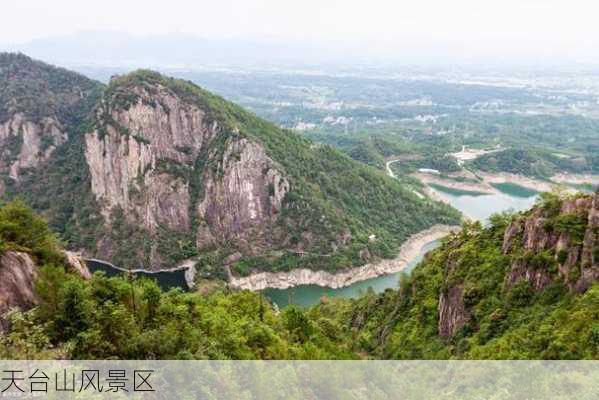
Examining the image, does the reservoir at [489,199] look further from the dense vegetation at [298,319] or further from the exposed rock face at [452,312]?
the exposed rock face at [452,312]

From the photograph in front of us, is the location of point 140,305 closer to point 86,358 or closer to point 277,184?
point 86,358

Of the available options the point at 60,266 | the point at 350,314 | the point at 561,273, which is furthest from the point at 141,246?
the point at 561,273

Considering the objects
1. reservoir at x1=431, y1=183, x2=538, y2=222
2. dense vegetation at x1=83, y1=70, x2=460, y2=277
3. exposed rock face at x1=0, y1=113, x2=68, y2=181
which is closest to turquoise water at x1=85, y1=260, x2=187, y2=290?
dense vegetation at x1=83, y1=70, x2=460, y2=277

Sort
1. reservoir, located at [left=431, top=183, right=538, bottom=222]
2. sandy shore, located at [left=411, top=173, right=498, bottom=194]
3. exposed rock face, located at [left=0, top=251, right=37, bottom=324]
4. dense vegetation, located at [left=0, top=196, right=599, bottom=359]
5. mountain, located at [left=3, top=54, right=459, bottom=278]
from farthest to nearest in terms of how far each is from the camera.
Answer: sandy shore, located at [left=411, top=173, right=498, bottom=194], reservoir, located at [left=431, top=183, right=538, bottom=222], mountain, located at [left=3, top=54, right=459, bottom=278], exposed rock face, located at [left=0, top=251, right=37, bottom=324], dense vegetation, located at [left=0, top=196, right=599, bottom=359]

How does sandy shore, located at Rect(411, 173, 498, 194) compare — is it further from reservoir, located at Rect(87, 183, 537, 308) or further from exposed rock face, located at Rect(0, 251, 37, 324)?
exposed rock face, located at Rect(0, 251, 37, 324)

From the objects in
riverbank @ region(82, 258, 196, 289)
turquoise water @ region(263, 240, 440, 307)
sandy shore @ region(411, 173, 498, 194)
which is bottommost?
turquoise water @ region(263, 240, 440, 307)

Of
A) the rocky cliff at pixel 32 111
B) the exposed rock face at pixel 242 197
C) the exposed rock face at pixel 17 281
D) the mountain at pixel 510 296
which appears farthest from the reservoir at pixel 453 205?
the rocky cliff at pixel 32 111

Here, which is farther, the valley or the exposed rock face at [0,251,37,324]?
the valley
